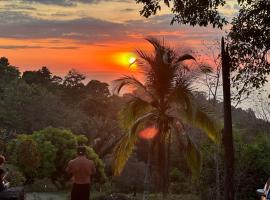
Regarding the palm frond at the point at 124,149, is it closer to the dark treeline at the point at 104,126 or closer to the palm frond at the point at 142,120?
the palm frond at the point at 142,120

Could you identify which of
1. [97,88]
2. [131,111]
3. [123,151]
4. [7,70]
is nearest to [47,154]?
[131,111]

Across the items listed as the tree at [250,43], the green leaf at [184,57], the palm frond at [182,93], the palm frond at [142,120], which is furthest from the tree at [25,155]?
the tree at [250,43]

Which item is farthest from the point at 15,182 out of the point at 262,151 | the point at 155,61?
the point at 262,151

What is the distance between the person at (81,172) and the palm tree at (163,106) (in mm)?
9491

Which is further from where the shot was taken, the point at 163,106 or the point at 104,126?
the point at 104,126

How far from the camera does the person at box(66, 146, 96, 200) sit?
12.1 m

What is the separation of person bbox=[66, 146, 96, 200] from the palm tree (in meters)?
9.49

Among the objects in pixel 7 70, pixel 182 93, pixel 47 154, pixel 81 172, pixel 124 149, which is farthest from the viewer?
pixel 7 70

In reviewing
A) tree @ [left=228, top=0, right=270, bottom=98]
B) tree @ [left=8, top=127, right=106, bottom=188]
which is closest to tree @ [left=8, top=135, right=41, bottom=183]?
tree @ [left=8, top=127, right=106, bottom=188]

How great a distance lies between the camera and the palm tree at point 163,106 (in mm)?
22281

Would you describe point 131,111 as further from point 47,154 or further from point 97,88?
point 97,88

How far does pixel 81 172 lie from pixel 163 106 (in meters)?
11.9

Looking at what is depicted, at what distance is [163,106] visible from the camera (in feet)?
78.0

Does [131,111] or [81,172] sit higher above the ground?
[131,111]
